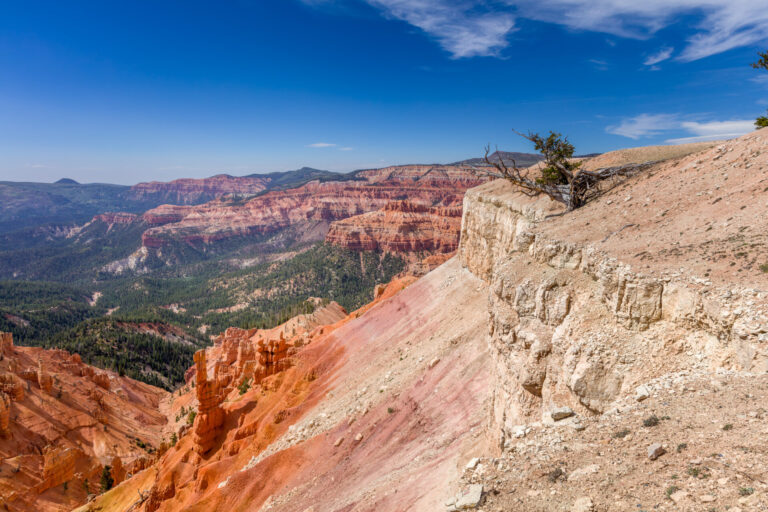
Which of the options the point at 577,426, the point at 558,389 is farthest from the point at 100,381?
the point at 577,426

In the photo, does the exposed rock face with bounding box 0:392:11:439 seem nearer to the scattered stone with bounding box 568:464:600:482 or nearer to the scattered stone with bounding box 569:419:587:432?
the scattered stone with bounding box 569:419:587:432

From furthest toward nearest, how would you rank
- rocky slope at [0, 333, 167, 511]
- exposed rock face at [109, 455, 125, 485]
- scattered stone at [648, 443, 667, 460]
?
exposed rock face at [109, 455, 125, 485] < rocky slope at [0, 333, 167, 511] < scattered stone at [648, 443, 667, 460]

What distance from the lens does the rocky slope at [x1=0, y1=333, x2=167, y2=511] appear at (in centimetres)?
3391

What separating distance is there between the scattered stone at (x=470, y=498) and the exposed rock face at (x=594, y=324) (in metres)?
2.52

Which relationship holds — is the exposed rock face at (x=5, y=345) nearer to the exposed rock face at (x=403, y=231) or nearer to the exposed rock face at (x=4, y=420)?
the exposed rock face at (x=4, y=420)

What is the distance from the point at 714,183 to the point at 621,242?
529cm

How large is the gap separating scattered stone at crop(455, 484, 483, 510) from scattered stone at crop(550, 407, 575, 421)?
3.08 m

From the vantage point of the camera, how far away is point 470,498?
7355mm

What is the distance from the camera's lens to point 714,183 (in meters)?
14.2

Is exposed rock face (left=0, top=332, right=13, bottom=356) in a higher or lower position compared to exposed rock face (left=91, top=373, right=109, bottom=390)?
higher

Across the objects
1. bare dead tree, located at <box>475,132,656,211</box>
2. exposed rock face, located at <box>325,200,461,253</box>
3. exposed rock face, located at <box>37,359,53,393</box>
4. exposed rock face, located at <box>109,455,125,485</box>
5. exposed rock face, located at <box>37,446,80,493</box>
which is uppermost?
bare dead tree, located at <box>475,132,656,211</box>

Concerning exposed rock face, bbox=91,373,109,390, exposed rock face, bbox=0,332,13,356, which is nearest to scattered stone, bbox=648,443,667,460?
A: exposed rock face, bbox=0,332,13,356

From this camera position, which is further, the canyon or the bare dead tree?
the bare dead tree

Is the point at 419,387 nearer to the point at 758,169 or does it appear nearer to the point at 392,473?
the point at 392,473
